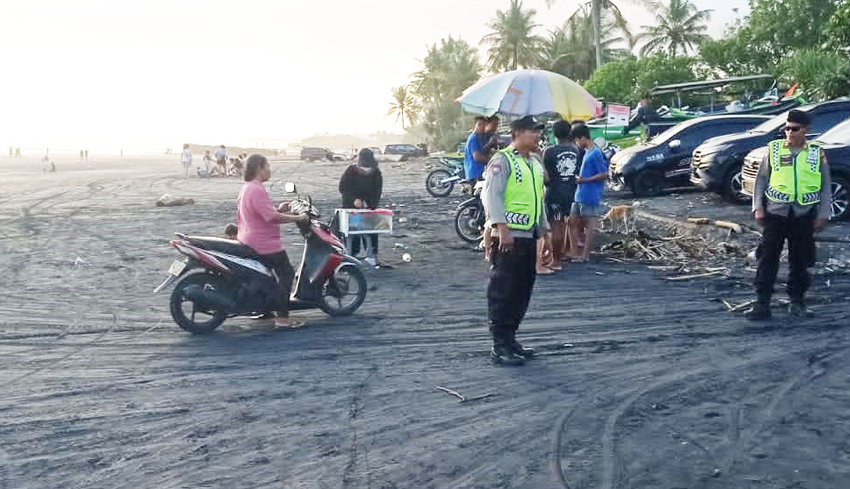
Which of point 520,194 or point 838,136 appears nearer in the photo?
point 520,194

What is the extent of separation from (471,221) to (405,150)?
187 ft

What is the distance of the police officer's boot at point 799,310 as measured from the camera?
7.84m

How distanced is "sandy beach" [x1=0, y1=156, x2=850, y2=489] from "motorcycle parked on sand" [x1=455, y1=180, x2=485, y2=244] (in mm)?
Result: 2580

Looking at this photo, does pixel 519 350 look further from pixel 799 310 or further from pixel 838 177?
pixel 838 177

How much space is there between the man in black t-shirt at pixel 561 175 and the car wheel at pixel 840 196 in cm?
454

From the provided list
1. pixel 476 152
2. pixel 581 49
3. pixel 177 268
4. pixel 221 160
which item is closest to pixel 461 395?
pixel 177 268

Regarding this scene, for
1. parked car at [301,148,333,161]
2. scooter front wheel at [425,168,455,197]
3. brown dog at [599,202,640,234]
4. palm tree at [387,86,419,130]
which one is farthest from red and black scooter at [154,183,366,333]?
palm tree at [387,86,419,130]

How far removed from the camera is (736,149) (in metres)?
15.5

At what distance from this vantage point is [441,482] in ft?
14.0

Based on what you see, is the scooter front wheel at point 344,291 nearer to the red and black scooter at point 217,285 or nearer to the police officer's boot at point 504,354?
the red and black scooter at point 217,285

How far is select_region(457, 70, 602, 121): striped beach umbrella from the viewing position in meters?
12.7

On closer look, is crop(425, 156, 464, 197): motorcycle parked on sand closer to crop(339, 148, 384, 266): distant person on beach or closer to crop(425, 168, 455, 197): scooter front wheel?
crop(425, 168, 455, 197): scooter front wheel

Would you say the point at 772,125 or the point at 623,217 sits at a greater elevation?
the point at 772,125

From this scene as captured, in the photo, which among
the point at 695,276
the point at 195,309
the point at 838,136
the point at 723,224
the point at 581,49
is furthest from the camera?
the point at 581,49
